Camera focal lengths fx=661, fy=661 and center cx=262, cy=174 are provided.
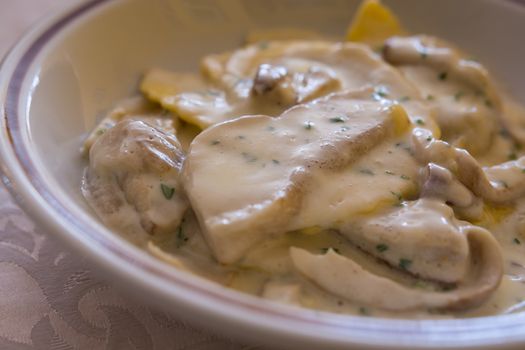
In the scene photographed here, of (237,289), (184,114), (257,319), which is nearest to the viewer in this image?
(257,319)

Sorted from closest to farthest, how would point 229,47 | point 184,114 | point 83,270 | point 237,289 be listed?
1. point 237,289
2. point 83,270
3. point 184,114
4. point 229,47

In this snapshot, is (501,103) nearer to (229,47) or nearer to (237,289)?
(229,47)

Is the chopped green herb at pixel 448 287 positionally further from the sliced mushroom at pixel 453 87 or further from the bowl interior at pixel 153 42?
the bowl interior at pixel 153 42

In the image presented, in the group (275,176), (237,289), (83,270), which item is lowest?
(83,270)

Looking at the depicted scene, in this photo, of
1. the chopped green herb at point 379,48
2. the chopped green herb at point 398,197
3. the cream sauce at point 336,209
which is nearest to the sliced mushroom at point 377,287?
the cream sauce at point 336,209

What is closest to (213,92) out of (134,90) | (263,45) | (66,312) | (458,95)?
(134,90)

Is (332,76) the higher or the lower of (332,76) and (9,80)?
the lower

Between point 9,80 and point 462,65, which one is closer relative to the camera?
point 9,80

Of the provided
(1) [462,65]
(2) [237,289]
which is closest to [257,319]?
(2) [237,289]
